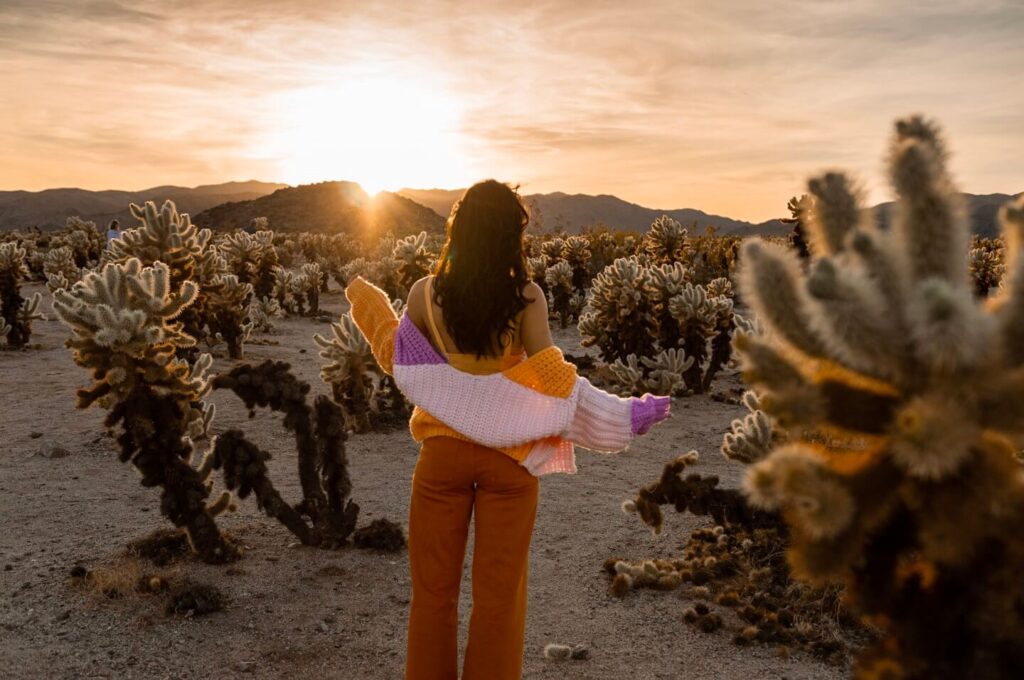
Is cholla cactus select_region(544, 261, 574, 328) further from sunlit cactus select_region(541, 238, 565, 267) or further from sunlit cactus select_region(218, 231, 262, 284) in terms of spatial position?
sunlit cactus select_region(218, 231, 262, 284)

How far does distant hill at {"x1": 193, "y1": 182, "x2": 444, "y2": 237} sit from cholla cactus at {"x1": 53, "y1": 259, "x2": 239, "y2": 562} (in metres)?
51.2

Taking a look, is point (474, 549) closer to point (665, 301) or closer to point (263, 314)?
point (665, 301)

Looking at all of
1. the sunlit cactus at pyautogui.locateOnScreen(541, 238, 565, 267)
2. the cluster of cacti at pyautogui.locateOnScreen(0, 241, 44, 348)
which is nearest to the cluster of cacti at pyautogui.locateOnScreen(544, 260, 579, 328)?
the sunlit cactus at pyautogui.locateOnScreen(541, 238, 565, 267)

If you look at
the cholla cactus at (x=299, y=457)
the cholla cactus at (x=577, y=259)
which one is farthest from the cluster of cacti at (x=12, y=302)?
the cholla cactus at (x=577, y=259)

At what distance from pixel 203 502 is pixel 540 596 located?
2278mm

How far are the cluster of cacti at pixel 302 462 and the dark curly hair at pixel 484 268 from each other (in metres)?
1.94

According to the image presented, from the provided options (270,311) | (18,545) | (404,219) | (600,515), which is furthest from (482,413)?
(404,219)

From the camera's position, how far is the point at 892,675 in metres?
1.64

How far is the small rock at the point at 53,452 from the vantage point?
7555mm

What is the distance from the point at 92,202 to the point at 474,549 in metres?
111

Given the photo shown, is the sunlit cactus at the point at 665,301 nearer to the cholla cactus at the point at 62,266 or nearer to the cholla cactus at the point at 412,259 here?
the cholla cactus at the point at 412,259

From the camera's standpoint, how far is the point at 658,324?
10445 millimetres

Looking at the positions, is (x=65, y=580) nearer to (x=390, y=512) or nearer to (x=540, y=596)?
(x=390, y=512)

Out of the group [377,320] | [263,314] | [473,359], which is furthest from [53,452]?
[263,314]
